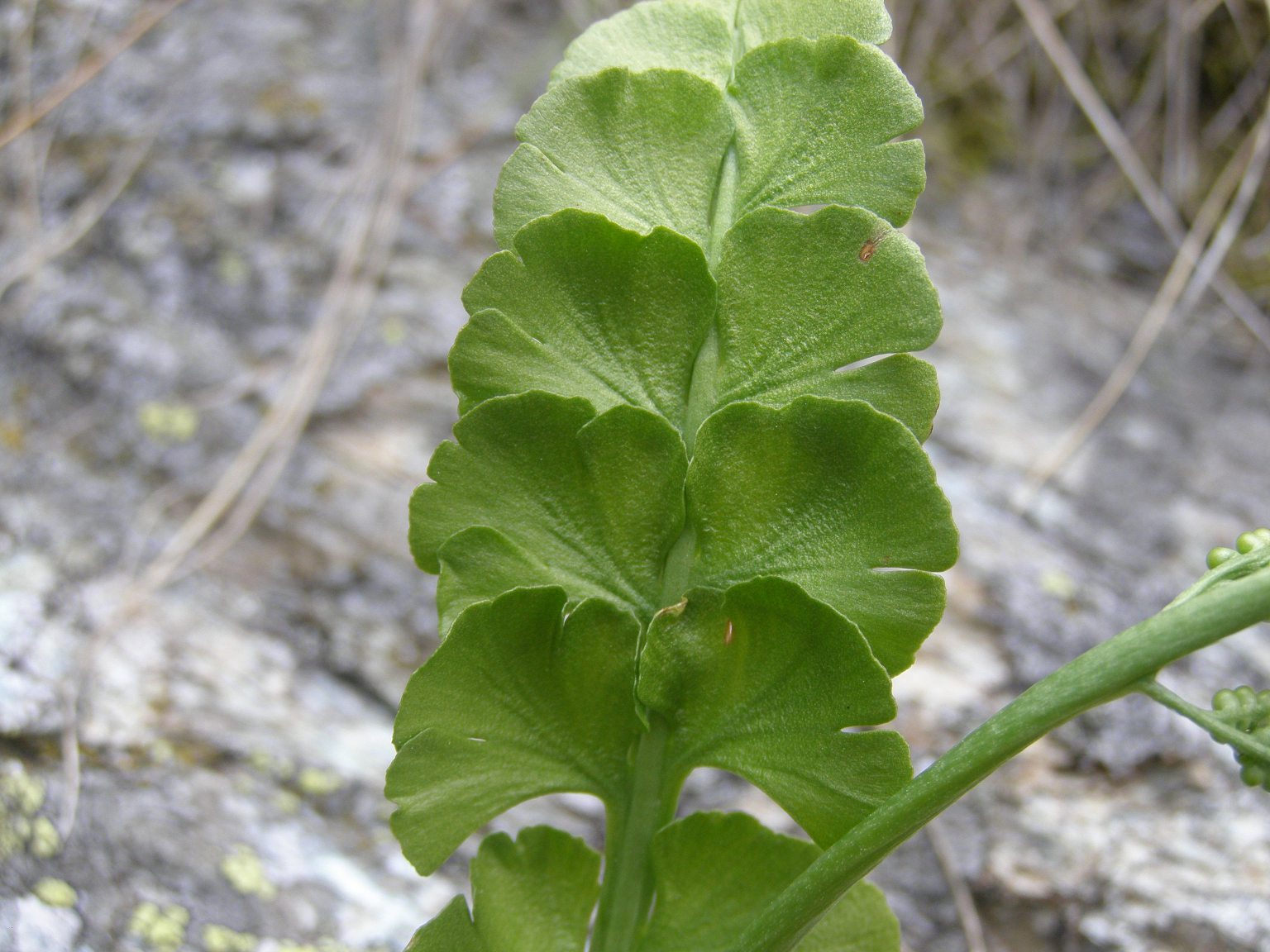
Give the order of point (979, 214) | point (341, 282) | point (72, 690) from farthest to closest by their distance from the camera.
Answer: point (979, 214), point (341, 282), point (72, 690)

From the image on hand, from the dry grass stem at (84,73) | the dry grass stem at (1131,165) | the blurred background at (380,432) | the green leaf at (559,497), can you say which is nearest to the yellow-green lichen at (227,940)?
the blurred background at (380,432)

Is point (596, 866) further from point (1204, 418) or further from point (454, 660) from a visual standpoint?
point (1204, 418)

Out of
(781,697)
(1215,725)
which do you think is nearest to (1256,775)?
(1215,725)

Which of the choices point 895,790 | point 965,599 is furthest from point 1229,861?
point 895,790

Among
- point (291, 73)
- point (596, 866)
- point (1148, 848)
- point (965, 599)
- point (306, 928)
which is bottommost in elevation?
point (306, 928)

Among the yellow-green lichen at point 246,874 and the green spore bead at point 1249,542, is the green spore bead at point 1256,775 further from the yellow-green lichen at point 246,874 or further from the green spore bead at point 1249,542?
the yellow-green lichen at point 246,874

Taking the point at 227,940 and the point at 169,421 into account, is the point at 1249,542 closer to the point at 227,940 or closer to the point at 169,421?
the point at 227,940
